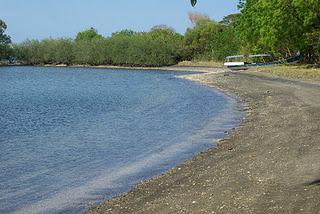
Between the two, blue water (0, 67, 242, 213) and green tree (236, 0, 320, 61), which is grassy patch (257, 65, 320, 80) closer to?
green tree (236, 0, 320, 61)

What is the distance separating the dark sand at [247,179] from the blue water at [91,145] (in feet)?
4.46

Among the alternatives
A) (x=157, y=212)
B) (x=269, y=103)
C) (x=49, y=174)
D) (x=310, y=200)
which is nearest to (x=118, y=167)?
(x=49, y=174)

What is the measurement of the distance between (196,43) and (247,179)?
443ft

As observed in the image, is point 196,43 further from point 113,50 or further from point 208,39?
point 113,50

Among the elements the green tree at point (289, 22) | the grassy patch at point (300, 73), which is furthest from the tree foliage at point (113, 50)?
the grassy patch at point (300, 73)

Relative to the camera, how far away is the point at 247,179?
15.0 m

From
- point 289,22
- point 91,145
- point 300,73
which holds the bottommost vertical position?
point 300,73

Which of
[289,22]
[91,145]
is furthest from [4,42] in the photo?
[91,145]

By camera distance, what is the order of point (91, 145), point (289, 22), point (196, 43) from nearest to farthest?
point (91, 145), point (289, 22), point (196, 43)

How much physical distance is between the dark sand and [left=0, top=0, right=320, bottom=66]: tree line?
126ft

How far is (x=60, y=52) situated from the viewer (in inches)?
6786

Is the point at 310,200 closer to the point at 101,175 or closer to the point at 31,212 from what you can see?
the point at 31,212

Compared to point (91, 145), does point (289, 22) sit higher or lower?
higher

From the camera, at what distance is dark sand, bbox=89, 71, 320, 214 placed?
12.5 metres
